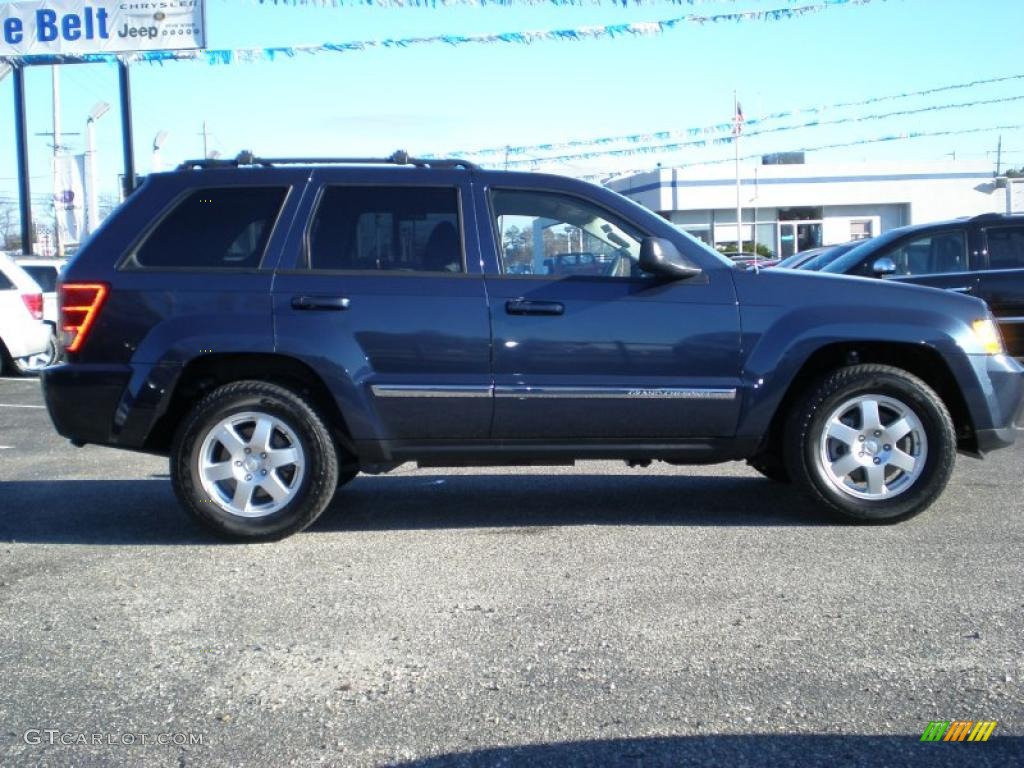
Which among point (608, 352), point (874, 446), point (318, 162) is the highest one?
point (318, 162)

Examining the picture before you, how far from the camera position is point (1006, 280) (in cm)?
1073

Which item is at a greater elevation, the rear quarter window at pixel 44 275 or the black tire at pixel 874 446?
the rear quarter window at pixel 44 275

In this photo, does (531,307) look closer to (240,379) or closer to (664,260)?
(664,260)

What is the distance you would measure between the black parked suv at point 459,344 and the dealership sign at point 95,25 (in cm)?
1767

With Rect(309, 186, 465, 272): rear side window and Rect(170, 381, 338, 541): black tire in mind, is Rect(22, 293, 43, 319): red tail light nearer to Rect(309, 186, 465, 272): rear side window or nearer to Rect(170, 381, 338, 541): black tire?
Rect(170, 381, 338, 541): black tire

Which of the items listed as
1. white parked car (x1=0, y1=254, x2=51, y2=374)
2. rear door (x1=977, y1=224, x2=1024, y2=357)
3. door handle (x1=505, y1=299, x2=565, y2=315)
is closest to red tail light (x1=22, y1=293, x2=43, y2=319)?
white parked car (x1=0, y1=254, x2=51, y2=374)

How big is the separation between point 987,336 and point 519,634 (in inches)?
125

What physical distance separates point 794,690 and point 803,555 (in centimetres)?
166

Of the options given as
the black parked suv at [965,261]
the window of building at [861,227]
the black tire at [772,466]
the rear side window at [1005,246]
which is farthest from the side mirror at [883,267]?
the window of building at [861,227]

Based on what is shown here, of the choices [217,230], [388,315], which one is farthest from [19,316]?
[388,315]

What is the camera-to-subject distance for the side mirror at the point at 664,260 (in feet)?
17.7

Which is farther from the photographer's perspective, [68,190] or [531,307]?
[68,190]

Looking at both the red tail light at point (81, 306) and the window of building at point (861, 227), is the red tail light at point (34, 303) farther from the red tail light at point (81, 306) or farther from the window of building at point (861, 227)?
the window of building at point (861, 227)

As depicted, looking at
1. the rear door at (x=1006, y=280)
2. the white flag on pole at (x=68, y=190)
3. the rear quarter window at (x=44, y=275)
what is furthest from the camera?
the white flag on pole at (x=68, y=190)
